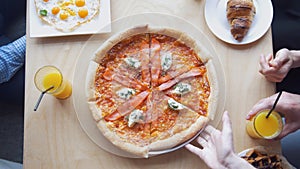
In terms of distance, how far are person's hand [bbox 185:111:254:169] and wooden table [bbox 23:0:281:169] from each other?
7cm

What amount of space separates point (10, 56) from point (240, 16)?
95 centimetres

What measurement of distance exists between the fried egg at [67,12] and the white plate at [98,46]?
9 cm

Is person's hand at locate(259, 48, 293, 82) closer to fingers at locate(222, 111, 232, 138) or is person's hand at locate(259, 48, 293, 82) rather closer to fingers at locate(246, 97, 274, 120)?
fingers at locate(246, 97, 274, 120)

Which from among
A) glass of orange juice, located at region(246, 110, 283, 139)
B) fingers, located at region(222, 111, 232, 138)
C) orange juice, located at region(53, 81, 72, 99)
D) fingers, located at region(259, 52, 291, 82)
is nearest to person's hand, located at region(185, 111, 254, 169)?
fingers, located at region(222, 111, 232, 138)

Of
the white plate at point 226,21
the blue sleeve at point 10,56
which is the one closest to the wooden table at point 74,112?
the white plate at point 226,21

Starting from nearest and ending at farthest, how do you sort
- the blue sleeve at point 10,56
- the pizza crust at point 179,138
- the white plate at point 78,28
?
1. the pizza crust at point 179,138
2. the white plate at point 78,28
3. the blue sleeve at point 10,56

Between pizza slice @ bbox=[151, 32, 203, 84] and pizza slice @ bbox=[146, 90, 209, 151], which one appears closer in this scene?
pizza slice @ bbox=[146, 90, 209, 151]

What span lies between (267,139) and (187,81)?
1.19 ft

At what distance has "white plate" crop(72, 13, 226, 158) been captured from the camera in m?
1.42

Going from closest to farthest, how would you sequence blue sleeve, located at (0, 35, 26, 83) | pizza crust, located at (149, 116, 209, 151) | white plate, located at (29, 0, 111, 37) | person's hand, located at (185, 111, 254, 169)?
person's hand, located at (185, 111, 254, 169) → pizza crust, located at (149, 116, 209, 151) → white plate, located at (29, 0, 111, 37) → blue sleeve, located at (0, 35, 26, 83)

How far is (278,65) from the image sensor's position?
4.57 feet

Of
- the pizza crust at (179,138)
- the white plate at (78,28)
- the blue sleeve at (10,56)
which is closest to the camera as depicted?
the pizza crust at (179,138)

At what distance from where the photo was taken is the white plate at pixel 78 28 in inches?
58.7

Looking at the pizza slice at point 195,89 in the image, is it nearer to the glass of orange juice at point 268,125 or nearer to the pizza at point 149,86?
the pizza at point 149,86
